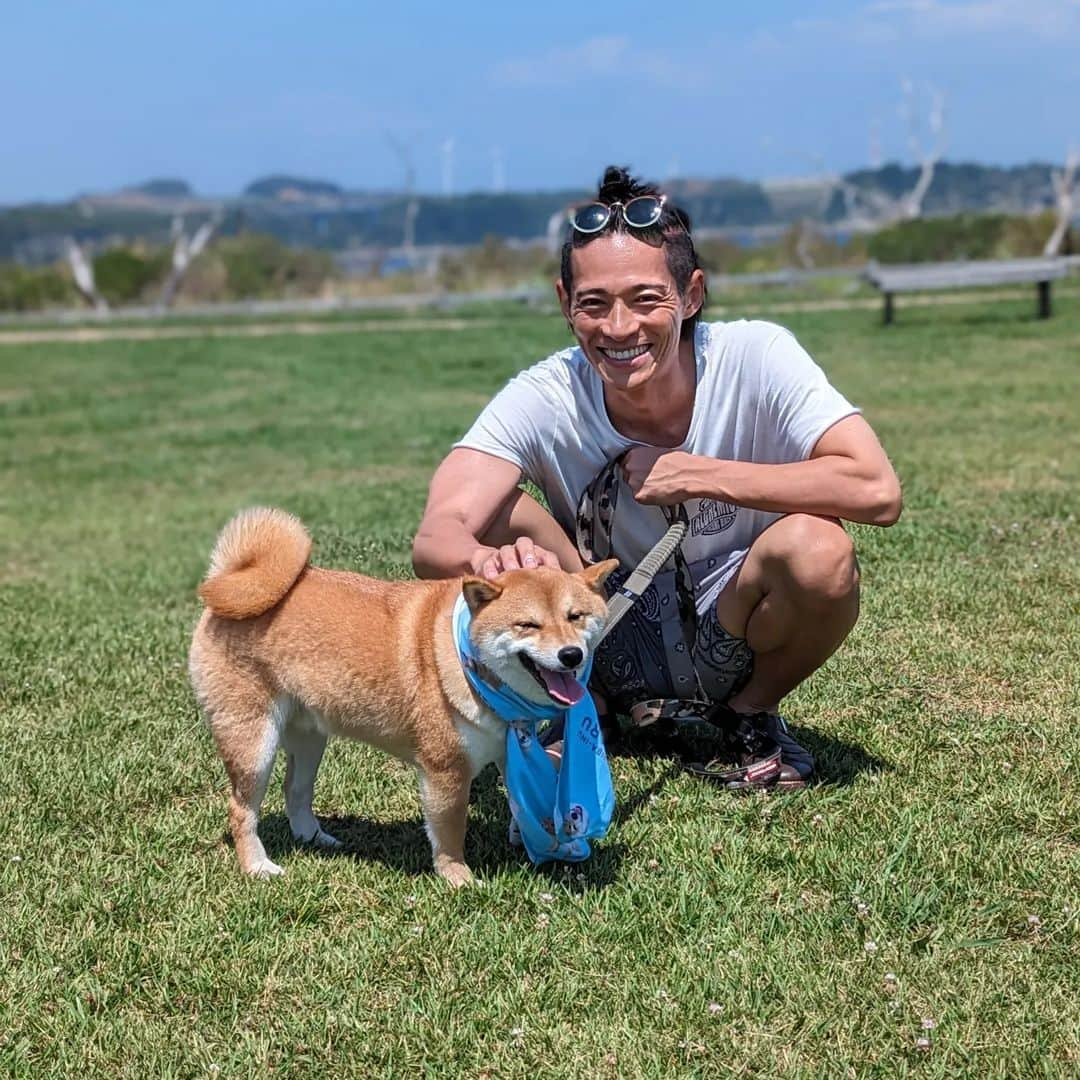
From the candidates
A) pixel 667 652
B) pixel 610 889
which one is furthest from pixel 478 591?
pixel 667 652

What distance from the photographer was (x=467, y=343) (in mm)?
21641

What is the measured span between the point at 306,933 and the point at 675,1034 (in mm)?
994

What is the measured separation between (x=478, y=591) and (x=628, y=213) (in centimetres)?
119

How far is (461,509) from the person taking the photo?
384cm

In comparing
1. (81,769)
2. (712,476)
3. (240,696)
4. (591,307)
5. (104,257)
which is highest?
(591,307)

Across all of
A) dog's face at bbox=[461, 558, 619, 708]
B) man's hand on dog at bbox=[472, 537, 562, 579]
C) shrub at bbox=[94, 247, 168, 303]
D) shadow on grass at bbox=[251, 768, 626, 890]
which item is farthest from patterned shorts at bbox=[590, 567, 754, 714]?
shrub at bbox=[94, 247, 168, 303]

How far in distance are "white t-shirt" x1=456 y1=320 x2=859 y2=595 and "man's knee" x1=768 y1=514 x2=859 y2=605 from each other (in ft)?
0.71

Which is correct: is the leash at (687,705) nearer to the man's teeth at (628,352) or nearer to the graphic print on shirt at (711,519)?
the graphic print on shirt at (711,519)

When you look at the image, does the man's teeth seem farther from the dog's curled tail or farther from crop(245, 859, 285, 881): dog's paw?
crop(245, 859, 285, 881): dog's paw

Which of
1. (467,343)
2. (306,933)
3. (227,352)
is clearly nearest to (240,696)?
(306,933)

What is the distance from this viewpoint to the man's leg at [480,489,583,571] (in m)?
3.97

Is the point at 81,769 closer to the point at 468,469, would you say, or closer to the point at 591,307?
the point at 468,469

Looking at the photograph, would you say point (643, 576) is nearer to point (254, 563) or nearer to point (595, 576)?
point (595, 576)

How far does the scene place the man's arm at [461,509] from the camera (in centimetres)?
378
